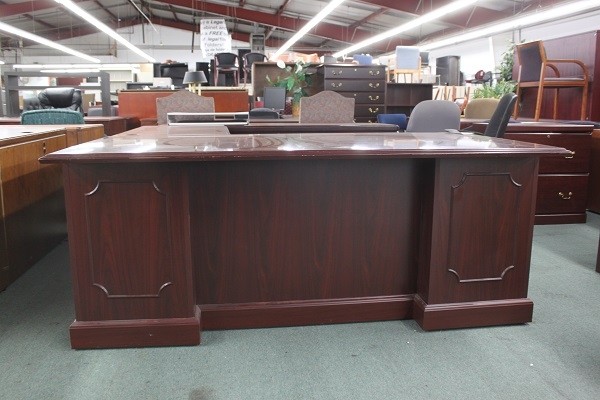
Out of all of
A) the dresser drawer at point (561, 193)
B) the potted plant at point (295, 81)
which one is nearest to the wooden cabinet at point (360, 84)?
the potted plant at point (295, 81)

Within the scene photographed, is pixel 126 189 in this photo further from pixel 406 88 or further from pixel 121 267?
pixel 406 88

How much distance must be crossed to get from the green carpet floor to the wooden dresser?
182 cm

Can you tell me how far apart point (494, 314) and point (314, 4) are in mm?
13363

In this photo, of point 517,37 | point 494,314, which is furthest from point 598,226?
point 517,37

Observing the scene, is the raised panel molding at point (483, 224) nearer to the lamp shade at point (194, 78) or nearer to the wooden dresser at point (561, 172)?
the wooden dresser at point (561, 172)

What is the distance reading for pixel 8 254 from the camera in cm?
276

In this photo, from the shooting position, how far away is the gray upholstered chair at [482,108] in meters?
5.51

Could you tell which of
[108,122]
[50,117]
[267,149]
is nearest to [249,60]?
[108,122]

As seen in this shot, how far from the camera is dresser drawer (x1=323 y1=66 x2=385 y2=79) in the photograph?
7.87 meters

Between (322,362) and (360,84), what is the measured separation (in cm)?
652

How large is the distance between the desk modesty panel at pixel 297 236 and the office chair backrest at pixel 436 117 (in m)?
1.63

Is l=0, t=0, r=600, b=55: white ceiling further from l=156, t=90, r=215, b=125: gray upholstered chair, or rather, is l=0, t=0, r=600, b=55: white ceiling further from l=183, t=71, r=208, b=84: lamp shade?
l=156, t=90, r=215, b=125: gray upholstered chair

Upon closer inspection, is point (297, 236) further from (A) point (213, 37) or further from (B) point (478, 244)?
(A) point (213, 37)

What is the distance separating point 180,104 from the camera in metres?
4.64
